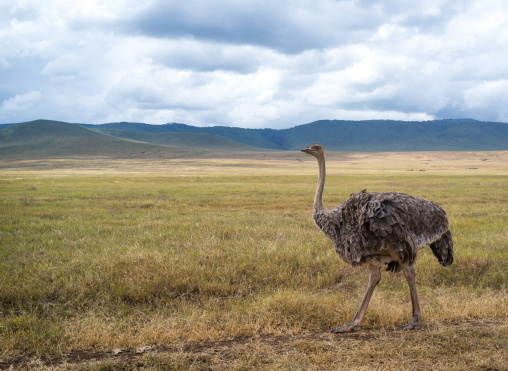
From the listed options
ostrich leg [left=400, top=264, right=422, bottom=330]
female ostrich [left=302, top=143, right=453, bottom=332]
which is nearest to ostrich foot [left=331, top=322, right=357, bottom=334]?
female ostrich [left=302, top=143, right=453, bottom=332]

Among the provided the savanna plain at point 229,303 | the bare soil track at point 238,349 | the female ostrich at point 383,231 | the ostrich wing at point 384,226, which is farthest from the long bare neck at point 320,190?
the bare soil track at point 238,349

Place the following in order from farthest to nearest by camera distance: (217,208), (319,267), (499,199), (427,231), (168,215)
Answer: (499,199) → (217,208) → (168,215) → (319,267) → (427,231)

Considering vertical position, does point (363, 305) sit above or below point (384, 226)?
below

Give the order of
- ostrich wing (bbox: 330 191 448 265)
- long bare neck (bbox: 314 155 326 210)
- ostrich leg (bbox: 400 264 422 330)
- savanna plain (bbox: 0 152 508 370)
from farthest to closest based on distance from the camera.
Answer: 1. long bare neck (bbox: 314 155 326 210)
2. ostrich leg (bbox: 400 264 422 330)
3. ostrich wing (bbox: 330 191 448 265)
4. savanna plain (bbox: 0 152 508 370)

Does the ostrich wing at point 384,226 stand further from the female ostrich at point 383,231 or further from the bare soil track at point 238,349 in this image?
the bare soil track at point 238,349

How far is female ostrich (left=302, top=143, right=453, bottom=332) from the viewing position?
6078 millimetres

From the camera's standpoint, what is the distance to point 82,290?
7438 millimetres

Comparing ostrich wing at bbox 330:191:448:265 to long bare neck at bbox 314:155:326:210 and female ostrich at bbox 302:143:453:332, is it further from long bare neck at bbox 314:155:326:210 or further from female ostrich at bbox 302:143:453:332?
long bare neck at bbox 314:155:326:210

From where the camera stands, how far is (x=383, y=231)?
603cm

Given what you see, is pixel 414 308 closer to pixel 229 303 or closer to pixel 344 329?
pixel 344 329

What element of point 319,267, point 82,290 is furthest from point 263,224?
point 82,290

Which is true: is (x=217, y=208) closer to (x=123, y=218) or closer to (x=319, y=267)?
(x=123, y=218)

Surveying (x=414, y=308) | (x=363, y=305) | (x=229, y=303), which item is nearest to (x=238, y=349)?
(x=229, y=303)

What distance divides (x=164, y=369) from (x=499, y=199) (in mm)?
23064
